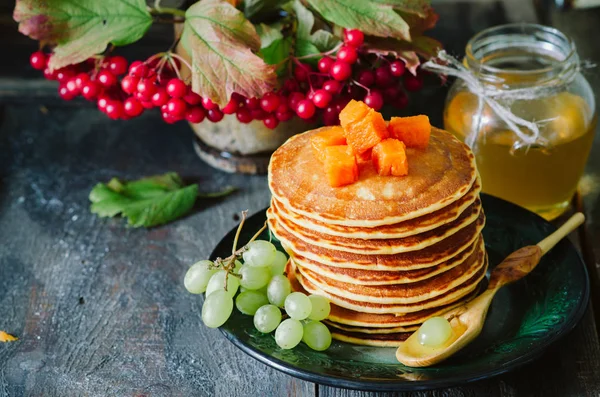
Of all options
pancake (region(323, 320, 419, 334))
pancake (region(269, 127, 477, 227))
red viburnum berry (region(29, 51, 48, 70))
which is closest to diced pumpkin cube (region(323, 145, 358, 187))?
pancake (region(269, 127, 477, 227))

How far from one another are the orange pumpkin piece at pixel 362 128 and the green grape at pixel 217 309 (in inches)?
11.8

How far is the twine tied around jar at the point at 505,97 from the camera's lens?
1399 millimetres

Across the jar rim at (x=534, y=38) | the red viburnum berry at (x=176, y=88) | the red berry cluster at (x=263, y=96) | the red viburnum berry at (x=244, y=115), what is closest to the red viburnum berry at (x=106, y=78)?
the red berry cluster at (x=263, y=96)

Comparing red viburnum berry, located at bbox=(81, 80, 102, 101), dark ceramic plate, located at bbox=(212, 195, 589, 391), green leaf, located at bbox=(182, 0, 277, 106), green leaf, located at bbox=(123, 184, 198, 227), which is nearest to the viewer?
dark ceramic plate, located at bbox=(212, 195, 589, 391)

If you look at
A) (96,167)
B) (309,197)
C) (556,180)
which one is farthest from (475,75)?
(96,167)

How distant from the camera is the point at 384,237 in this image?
1.09 metres

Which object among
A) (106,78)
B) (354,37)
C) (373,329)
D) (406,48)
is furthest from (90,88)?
(373,329)

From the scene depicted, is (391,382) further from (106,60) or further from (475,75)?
(106,60)

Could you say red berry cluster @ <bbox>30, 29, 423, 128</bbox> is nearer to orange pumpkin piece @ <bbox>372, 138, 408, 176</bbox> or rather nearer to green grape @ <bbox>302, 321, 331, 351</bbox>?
orange pumpkin piece @ <bbox>372, 138, 408, 176</bbox>

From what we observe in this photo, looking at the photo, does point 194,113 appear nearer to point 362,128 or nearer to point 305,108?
point 305,108

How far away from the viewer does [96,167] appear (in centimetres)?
182

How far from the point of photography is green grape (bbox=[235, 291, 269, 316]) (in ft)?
3.89

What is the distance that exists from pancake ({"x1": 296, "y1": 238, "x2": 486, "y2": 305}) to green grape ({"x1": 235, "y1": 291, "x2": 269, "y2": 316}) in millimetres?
86

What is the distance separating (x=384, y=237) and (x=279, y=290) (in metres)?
0.20
